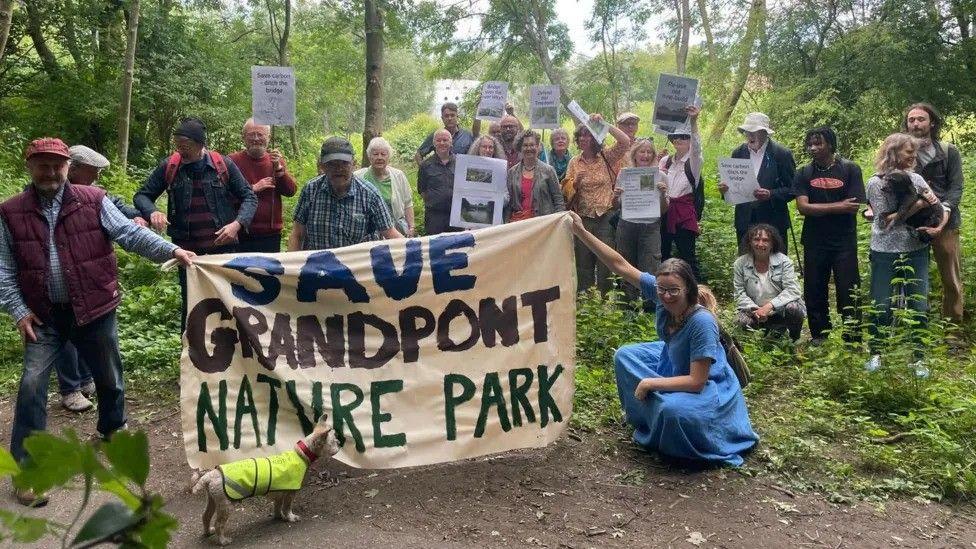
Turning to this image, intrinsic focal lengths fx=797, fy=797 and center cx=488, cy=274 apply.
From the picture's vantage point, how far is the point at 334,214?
5.19 meters

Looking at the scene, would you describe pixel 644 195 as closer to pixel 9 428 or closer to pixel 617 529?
pixel 617 529

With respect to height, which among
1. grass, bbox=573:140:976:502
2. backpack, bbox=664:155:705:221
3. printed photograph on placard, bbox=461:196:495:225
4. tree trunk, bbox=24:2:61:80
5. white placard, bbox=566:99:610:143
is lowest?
grass, bbox=573:140:976:502

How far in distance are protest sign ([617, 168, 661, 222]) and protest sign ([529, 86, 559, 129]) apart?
5.77 feet

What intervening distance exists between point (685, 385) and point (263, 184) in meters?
3.48

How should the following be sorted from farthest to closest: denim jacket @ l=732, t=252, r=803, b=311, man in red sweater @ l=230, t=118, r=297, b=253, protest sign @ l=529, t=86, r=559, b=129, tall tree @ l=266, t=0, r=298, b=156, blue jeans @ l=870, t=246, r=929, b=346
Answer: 1. tall tree @ l=266, t=0, r=298, b=156
2. protest sign @ l=529, t=86, r=559, b=129
3. denim jacket @ l=732, t=252, r=803, b=311
4. blue jeans @ l=870, t=246, r=929, b=346
5. man in red sweater @ l=230, t=118, r=297, b=253

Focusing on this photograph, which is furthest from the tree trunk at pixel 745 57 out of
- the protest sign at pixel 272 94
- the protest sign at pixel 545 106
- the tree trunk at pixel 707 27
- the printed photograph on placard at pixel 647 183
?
the protest sign at pixel 272 94

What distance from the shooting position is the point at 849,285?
661 centimetres

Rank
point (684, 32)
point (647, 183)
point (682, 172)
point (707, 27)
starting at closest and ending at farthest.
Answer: point (647, 183) → point (682, 172) → point (684, 32) → point (707, 27)

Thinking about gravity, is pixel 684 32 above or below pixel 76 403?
above

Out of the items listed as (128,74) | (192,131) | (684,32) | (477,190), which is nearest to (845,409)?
(477,190)

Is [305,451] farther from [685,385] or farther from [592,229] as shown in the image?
[592,229]

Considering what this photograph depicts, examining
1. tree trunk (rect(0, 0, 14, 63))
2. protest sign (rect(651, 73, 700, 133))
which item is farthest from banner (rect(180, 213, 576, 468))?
tree trunk (rect(0, 0, 14, 63))

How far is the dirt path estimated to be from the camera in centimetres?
391

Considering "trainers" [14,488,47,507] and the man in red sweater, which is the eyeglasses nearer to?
the man in red sweater
